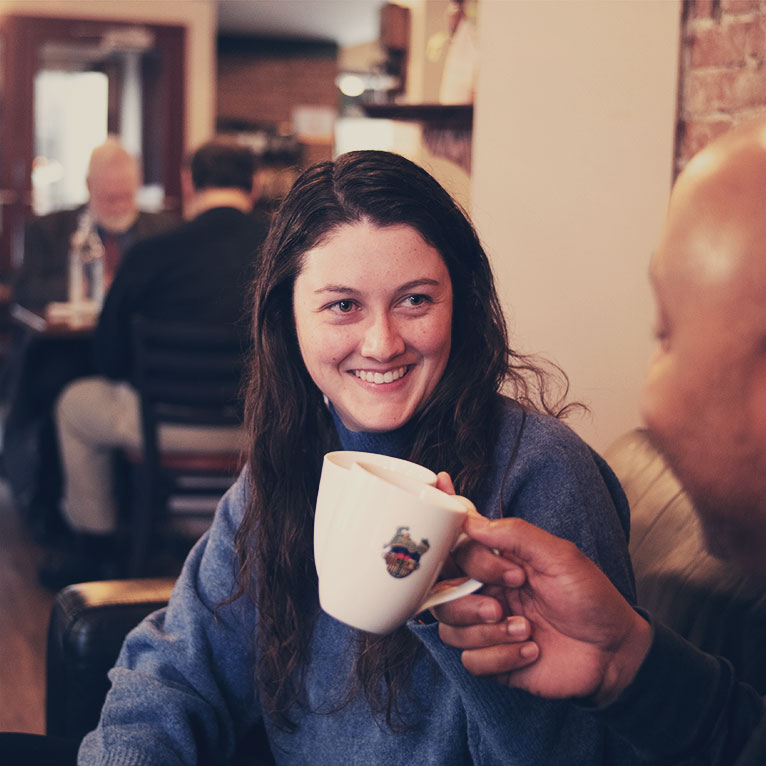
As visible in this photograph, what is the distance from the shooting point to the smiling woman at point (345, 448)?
1157 millimetres

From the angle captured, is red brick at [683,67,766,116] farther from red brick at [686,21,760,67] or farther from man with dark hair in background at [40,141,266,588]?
man with dark hair in background at [40,141,266,588]

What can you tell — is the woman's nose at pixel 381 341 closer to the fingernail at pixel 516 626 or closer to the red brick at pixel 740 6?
the fingernail at pixel 516 626

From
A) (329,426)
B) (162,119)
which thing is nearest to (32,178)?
(162,119)

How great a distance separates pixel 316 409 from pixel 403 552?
1.94 feet

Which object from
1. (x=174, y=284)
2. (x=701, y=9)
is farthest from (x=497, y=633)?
(x=174, y=284)

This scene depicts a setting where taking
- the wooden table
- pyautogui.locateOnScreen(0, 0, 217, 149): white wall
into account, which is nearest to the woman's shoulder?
the wooden table

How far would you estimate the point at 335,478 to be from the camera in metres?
0.82

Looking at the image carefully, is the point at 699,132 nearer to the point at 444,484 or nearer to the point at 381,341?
the point at 381,341

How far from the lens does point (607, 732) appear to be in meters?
1.07

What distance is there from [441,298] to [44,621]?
8.29ft

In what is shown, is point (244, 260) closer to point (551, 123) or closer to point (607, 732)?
point (551, 123)

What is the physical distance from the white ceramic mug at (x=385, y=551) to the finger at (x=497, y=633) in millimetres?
41

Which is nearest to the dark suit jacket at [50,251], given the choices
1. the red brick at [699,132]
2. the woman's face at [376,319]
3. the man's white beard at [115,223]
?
the man's white beard at [115,223]

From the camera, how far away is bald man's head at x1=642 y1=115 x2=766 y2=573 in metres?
0.38
